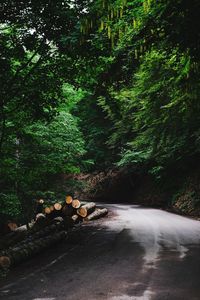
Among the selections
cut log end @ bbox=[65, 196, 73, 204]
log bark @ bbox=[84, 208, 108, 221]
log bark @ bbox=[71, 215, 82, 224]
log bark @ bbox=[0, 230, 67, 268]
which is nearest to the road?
log bark @ bbox=[0, 230, 67, 268]

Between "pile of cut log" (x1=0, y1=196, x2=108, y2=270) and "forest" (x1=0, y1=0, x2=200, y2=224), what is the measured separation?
0.74 m

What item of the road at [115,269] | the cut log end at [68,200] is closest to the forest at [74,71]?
the cut log end at [68,200]

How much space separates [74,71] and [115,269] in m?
7.09

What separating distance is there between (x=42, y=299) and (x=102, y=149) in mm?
30218

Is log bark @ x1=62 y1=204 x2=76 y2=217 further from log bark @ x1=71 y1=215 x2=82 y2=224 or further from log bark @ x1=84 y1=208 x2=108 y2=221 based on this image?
log bark @ x1=84 y1=208 x2=108 y2=221

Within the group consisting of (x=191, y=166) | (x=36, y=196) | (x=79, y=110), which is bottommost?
(x=36, y=196)

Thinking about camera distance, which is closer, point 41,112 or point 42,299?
point 42,299

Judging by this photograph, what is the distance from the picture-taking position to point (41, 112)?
491 inches

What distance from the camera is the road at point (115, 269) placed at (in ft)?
22.7

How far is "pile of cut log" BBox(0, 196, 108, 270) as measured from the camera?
10360mm

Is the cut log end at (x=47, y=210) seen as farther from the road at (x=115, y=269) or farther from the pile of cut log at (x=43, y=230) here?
the road at (x=115, y=269)


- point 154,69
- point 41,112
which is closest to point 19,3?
point 41,112

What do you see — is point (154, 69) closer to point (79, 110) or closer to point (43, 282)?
point (43, 282)

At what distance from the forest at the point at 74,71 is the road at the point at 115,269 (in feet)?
11.9
